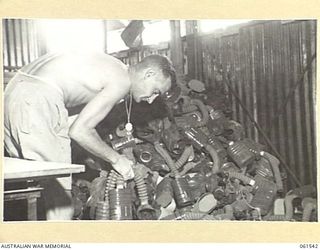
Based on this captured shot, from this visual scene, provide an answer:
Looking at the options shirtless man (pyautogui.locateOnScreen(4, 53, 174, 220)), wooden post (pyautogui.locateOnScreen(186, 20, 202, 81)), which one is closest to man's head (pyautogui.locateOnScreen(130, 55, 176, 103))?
shirtless man (pyautogui.locateOnScreen(4, 53, 174, 220))

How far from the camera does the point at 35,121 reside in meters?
0.86

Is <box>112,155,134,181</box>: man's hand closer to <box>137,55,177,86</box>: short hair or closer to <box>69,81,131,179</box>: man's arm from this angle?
<box>69,81,131,179</box>: man's arm

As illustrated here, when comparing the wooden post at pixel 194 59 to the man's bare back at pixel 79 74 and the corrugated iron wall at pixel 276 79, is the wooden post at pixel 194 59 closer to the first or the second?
the corrugated iron wall at pixel 276 79

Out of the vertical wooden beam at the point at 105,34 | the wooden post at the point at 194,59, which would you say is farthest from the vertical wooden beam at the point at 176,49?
the vertical wooden beam at the point at 105,34

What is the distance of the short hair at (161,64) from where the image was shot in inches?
36.7

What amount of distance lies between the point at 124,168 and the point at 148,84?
18 centimetres

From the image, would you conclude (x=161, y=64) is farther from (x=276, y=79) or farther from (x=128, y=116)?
(x=276, y=79)

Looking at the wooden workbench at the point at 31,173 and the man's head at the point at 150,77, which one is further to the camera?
the man's head at the point at 150,77

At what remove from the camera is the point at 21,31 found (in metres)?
0.86

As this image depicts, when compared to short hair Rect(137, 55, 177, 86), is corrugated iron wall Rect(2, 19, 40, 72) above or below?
above

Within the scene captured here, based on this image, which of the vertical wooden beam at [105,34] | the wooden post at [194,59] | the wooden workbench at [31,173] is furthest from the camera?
the wooden post at [194,59]

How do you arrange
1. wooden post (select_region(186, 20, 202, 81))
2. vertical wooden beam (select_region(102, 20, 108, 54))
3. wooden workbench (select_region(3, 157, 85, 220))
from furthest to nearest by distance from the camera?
1. wooden post (select_region(186, 20, 202, 81))
2. vertical wooden beam (select_region(102, 20, 108, 54))
3. wooden workbench (select_region(3, 157, 85, 220))

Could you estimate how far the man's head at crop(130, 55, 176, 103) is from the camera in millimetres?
932

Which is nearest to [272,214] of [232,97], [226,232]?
[226,232]
